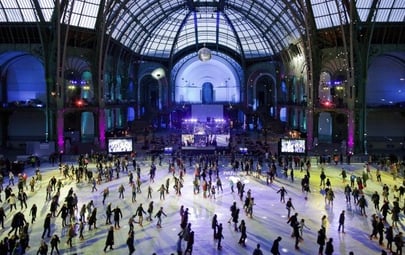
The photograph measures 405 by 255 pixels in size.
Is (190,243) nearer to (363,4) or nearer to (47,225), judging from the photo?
(47,225)

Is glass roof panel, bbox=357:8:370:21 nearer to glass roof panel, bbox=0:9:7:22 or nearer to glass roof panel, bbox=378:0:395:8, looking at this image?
glass roof panel, bbox=378:0:395:8

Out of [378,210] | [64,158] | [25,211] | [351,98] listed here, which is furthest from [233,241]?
[351,98]

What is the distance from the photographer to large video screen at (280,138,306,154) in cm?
4438

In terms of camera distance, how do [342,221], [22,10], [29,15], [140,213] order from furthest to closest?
[29,15] < [22,10] < [140,213] < [342,221]

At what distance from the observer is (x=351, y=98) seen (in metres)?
50.0

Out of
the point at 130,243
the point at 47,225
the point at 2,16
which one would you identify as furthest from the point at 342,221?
the point at 2,16

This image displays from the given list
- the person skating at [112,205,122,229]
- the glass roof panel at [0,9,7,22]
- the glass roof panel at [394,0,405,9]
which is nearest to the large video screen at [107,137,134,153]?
the glass roof panel at [0,9,7,22]

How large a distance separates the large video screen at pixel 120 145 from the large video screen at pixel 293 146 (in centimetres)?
1572

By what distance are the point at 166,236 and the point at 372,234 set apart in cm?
949

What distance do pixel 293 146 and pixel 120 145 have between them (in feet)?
57.7

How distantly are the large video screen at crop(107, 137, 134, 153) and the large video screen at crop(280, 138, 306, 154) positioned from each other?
619 inches

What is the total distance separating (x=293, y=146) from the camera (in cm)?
4441

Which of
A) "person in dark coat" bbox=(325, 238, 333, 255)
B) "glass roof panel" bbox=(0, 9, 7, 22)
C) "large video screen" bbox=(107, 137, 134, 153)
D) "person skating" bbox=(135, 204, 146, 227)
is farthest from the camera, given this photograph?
"glass roof panel" bbox=(0, 9, 7, 22)

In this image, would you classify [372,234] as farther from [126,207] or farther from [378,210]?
[126,207]
